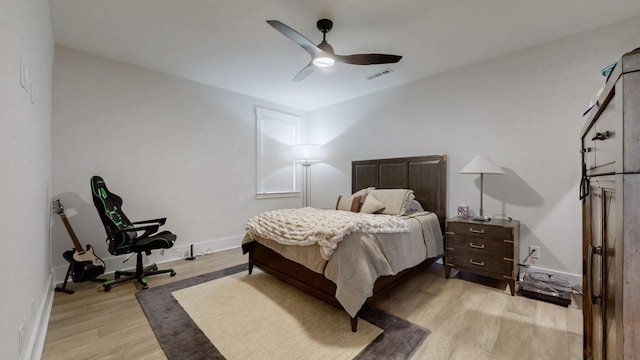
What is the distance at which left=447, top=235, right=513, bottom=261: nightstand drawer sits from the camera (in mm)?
2547

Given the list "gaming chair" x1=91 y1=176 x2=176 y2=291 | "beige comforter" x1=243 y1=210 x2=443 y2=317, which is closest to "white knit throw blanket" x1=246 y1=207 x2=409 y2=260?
"beige comforter" x1=243 y1=210 x2=443 y2=317

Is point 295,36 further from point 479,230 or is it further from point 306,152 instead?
point 306,152

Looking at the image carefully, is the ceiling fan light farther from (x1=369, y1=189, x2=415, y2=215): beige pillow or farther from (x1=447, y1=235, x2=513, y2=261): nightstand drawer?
(x1=447, y1=235, x2=513, y2=261): nightstand drawer

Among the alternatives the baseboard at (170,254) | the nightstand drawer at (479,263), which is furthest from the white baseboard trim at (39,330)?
the nightstand drawer at (479,263)

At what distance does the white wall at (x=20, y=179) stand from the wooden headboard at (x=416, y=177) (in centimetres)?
378

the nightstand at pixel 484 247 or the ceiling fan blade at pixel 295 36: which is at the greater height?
the ceiling fan blade at pixel 295 36

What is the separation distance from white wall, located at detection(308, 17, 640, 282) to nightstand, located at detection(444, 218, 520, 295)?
1.13 feet

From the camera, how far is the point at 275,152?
→ 16.3 feet

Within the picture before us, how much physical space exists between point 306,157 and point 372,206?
2053 millimetres

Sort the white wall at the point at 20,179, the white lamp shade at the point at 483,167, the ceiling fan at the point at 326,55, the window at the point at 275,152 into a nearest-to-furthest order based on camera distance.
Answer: the white wall at the point at 20,179 → the ceiling fan at the point at 326,55 → the white lamp shade at the point at 483,167 → the window at the point at 275,152

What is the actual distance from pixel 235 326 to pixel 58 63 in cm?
351

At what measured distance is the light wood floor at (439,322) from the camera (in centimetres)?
170

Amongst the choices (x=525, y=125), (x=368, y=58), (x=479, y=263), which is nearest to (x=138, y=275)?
(x=368, y=58)

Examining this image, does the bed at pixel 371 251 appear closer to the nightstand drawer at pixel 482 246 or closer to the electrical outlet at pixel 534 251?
the nightstand drawer at pixel 482 246
